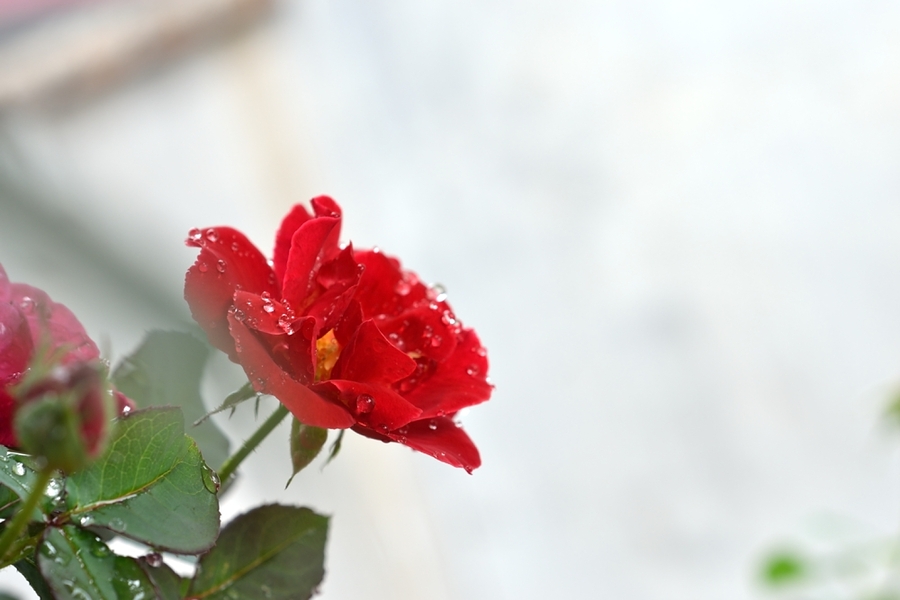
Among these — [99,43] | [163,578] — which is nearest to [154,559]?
[163,578]

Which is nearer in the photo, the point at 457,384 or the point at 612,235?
the point at 457,384

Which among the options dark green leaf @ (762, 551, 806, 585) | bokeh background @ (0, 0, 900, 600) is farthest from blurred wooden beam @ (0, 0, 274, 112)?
dark green leaf @ (762, 551, 806, 585)

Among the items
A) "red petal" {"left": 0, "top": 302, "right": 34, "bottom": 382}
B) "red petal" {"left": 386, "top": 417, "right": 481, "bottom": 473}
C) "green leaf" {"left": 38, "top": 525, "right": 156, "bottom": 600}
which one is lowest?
"green leaf" {"left": 38, "top": 525, "right": 156, "bottom": 600}

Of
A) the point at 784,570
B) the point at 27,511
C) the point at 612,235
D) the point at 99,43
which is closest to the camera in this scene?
the point at 27,511

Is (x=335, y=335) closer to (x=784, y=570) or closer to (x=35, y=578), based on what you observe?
(x=35, y=578)

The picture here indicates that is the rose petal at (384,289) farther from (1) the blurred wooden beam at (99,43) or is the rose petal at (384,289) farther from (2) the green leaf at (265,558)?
(1) the blurred wooden beam at (99,43)

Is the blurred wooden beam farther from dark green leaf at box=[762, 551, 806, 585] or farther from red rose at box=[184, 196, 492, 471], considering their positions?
dark green leaf at box=[762, 551, 806, 585]

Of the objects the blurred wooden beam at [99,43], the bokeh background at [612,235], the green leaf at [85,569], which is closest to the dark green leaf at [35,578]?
the green leaf at [85,569]
